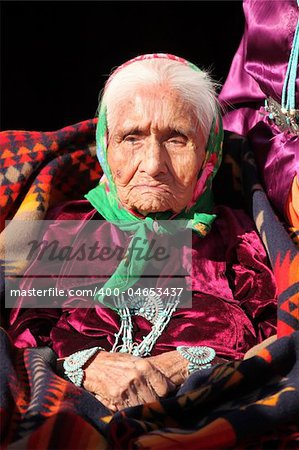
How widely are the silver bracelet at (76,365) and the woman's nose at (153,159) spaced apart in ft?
1.90

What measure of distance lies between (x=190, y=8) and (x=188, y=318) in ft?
6.05

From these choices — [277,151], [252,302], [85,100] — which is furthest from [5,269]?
[85,100]

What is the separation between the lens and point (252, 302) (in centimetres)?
252

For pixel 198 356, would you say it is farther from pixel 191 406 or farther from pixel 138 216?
pixel 138 216

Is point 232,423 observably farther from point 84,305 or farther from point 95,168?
point 95,168

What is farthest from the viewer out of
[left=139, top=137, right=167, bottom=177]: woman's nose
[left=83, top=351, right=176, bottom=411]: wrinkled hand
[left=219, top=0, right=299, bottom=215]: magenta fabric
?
[left=219, top=0, right=299, bottom=215]: magenta fabric

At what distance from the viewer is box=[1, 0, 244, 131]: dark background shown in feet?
12.4

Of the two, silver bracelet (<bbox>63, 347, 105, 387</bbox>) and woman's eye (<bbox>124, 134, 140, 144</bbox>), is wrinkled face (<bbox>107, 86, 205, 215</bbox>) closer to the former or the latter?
woman's eye (<bbox>124, 134, 140, 144</bbox>)

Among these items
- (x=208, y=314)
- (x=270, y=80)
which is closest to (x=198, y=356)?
(x=208, y=314)

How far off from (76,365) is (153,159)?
67cm

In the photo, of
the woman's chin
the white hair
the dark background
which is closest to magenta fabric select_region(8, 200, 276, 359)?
the woman's chin

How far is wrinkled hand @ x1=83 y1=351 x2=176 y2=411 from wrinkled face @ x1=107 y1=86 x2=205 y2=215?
542 millimetres

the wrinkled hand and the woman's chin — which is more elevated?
the woman's chin

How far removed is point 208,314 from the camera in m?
2.47
